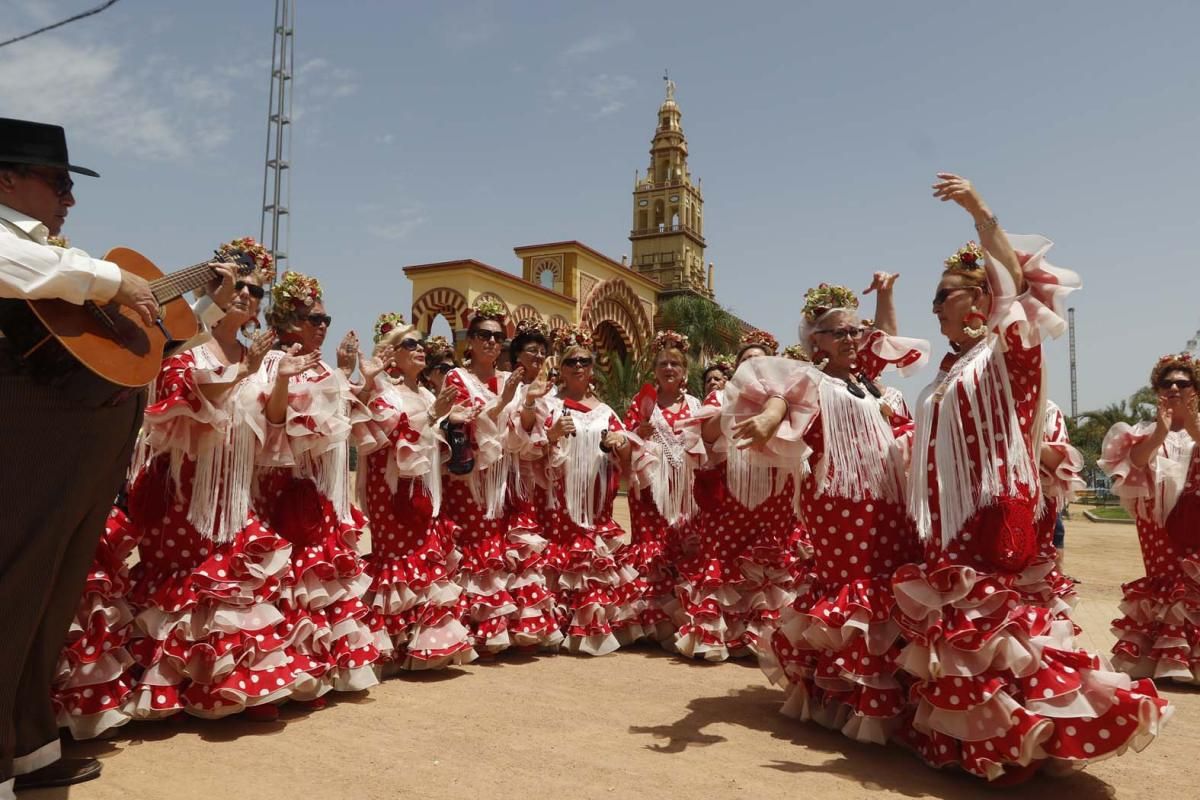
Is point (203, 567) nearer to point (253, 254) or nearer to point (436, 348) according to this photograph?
point (253, 254)

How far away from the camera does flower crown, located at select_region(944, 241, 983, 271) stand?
4051 millimetres

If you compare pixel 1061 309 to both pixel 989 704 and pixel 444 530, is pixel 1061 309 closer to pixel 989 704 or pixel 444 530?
pixel 989 704

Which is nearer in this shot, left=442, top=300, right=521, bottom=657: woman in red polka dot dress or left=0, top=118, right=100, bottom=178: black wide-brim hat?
left=0, top=118, right=100, bottom=178: black wide-brim hat

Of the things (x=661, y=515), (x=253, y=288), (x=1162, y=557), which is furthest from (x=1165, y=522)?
(x=253, y=288)

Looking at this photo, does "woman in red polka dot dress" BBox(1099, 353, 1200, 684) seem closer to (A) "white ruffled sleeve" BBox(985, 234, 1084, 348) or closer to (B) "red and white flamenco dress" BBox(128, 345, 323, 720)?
(A) "white ruffled sleeve" BBox(985, 234, 1084, 348)

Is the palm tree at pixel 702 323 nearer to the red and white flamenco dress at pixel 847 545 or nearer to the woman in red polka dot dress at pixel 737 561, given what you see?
the woman in red polka dot dress at pixel 737 561

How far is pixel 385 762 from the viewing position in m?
3.75

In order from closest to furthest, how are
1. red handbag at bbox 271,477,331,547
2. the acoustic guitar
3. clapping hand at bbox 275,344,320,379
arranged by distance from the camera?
1. the acoustic guitar
2. clapping hand at bbox 275,344,320,379
3. red handbag at bbox 271,477,331,547

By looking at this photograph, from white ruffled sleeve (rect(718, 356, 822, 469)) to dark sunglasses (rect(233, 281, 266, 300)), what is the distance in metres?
2.38

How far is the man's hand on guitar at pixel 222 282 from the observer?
12.6 ft

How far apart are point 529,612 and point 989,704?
3082 millimetres

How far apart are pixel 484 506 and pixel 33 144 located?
3359 mm

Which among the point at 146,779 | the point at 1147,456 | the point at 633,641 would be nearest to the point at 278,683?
the point at 146,779

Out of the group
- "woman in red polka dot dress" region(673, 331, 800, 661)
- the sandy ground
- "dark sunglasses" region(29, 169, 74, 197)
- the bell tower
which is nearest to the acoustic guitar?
"dark sunglasses" region(29, 169, 74, 197)
